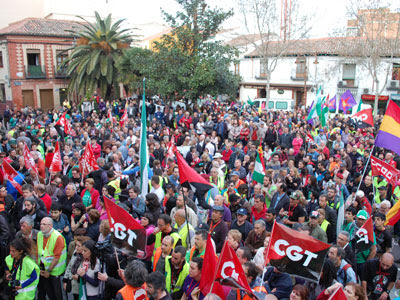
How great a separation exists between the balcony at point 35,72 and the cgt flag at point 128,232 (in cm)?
3170

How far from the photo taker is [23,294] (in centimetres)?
502

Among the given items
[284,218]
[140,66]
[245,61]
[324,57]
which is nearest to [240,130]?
[284,218]

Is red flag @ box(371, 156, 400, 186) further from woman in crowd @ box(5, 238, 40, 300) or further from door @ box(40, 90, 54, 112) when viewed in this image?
door @ box(40, 90, 54, 112)

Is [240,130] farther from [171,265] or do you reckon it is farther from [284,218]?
[171,265]

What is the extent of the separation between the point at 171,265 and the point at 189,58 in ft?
53.2

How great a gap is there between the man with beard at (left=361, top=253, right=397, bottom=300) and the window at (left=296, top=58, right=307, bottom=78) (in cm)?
3414

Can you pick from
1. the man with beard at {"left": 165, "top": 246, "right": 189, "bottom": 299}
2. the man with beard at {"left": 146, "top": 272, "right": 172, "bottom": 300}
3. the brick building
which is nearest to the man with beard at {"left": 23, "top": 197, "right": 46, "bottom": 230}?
the man with beard at {"left": 165, "top": 246, "right": 189, "bottom": 299}

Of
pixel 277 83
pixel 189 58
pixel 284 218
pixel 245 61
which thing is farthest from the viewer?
pixel 245 61

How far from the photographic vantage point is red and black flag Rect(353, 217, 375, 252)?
569 cm

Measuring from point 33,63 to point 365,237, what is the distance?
33897 millimetres

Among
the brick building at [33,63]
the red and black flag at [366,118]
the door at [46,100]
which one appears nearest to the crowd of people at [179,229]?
the red and black flag at [366,118]

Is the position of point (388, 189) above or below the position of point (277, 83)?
below

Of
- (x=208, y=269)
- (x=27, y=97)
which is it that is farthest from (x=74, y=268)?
(x=27, y=97)

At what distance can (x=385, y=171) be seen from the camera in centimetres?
772
